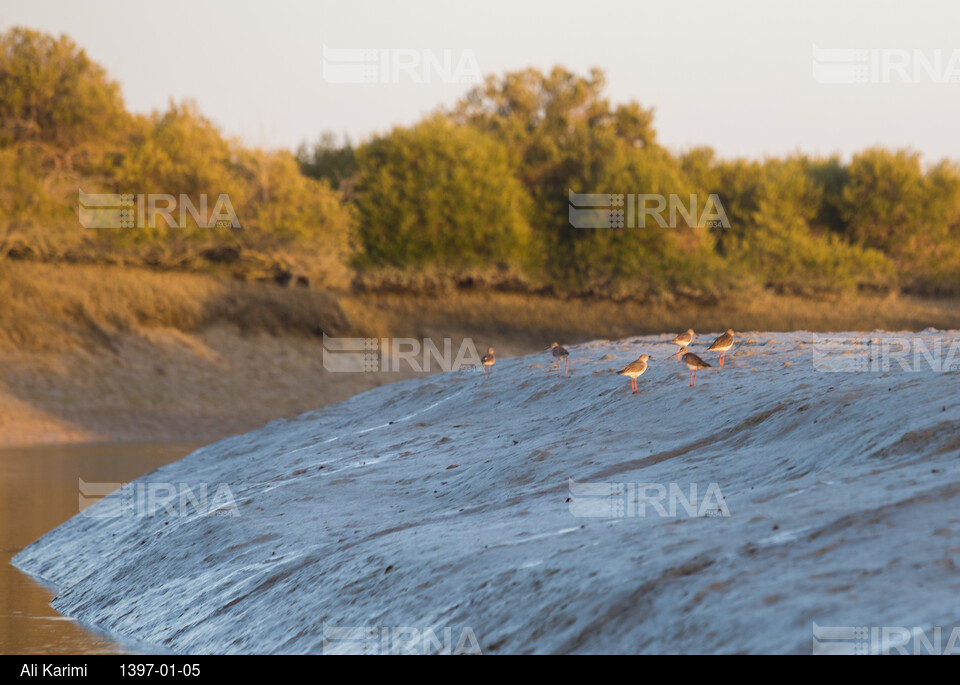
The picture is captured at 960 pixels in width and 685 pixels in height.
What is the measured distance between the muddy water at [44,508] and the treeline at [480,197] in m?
11.6

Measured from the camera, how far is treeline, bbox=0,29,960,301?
1400 inches

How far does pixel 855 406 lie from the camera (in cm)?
801

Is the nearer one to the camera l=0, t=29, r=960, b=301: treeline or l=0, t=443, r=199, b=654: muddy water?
l=0, t=443, r=199, b=654: muddy water

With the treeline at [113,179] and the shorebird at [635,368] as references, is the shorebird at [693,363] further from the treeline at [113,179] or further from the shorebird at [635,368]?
the treeline at [113,179]

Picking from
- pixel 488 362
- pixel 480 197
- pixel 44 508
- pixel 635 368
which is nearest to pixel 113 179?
pixel 480 197

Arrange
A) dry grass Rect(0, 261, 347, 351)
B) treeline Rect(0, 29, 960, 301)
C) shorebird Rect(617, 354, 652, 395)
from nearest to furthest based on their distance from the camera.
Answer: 1. shorebird Rect(617, 354, 652, 395)
2. dry grass Rect(0, 261, 347, 351)
3. treeline Rect(0, 29, 960, 301)

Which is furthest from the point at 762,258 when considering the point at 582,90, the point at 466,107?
the point at 466,107

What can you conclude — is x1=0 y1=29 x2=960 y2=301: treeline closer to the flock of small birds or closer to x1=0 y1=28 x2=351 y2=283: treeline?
x1=0 y1=28 x2=351 y2=283: treeline

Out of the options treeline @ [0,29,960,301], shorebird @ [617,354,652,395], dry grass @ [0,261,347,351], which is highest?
treeline @ [0,29,960,301]

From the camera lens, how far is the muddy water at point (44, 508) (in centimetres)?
848

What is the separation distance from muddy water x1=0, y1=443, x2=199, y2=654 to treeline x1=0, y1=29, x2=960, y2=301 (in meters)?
11.6

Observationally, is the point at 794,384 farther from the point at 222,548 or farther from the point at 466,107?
the point at 466,107

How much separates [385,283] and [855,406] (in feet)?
113

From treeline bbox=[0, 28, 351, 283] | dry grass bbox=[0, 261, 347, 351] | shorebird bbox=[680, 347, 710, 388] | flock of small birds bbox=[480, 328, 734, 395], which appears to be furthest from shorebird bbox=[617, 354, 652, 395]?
treeline bbox=[0, 28, 351, 283]
